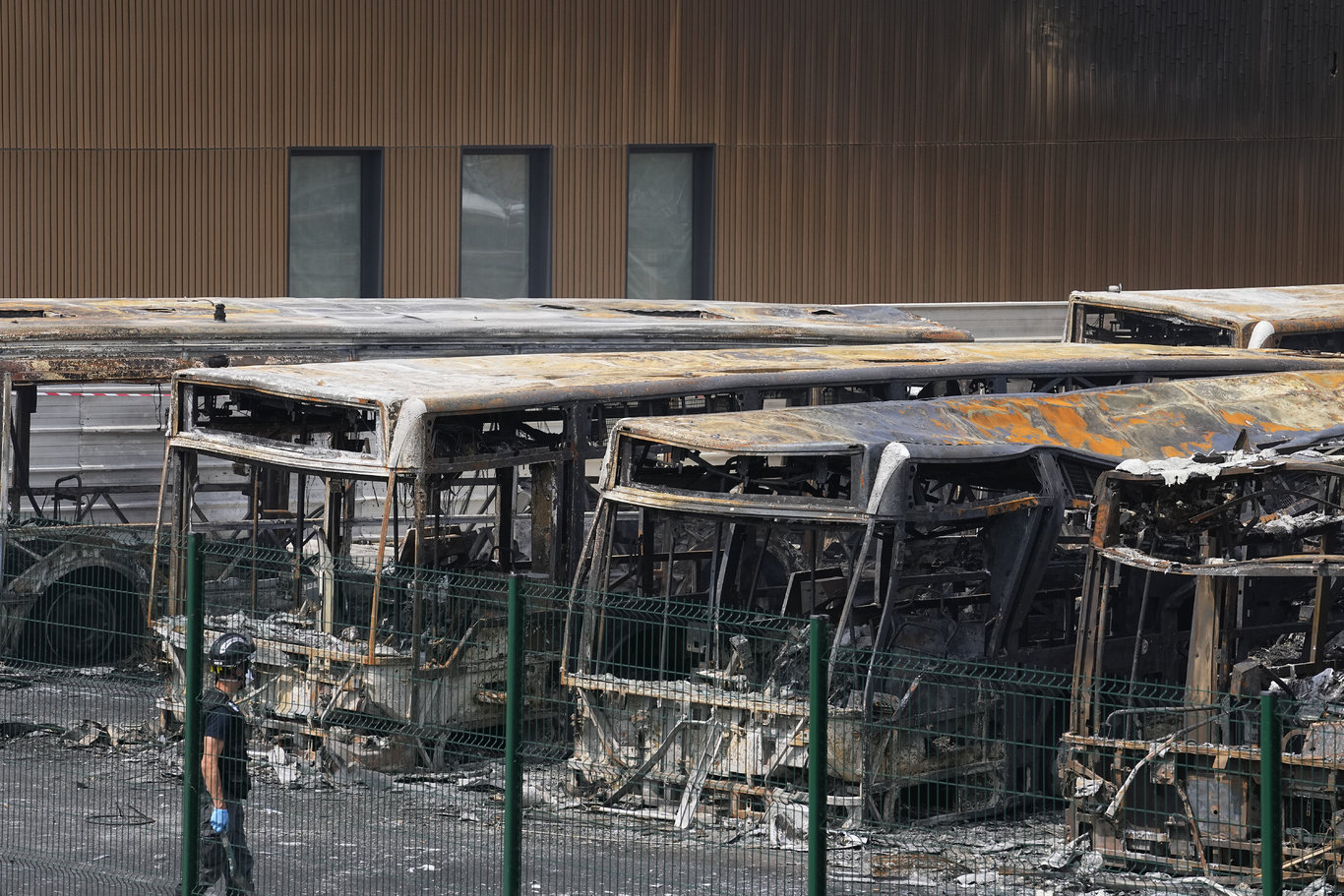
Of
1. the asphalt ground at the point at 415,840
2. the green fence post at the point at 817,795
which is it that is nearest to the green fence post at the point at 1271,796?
the green fence post at the point at 817,795

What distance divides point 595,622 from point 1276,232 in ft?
77.9

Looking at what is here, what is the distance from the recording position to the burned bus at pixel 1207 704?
9828 mm

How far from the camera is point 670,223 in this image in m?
29.9

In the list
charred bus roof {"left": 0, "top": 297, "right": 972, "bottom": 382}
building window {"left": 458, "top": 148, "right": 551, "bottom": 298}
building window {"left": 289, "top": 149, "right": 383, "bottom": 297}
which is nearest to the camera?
charred bus roof {"left": 0, "top": 297, "right": 972, "bottom": 382}

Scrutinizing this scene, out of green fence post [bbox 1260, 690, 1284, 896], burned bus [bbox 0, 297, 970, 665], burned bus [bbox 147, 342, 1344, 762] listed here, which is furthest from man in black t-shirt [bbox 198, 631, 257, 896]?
green fence post [bbox 1260, 690, 1284, 896]

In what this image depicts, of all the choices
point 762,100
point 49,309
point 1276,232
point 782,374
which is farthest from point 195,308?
point 1276,232

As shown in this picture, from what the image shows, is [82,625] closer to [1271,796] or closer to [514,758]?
[514,758]

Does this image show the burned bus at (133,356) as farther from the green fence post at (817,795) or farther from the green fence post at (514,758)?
the green fence post at (817,795)

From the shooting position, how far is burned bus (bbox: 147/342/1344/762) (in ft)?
40.8

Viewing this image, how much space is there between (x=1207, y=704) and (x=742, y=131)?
1972 centimetres

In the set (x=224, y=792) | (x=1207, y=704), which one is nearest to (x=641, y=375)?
(x=1207, y=704)

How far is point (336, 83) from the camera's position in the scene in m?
26.6

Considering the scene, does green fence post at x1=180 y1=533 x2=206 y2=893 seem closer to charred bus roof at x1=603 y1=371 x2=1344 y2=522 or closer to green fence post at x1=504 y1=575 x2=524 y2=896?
green fence post at x1=504 y1=575 x2=524 y2=896

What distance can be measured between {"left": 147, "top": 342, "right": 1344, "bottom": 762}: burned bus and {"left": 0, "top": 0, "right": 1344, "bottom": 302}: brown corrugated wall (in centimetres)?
1041
